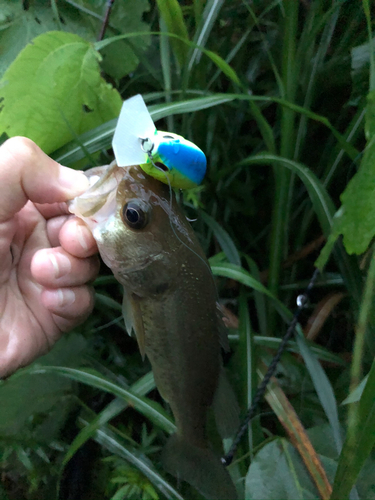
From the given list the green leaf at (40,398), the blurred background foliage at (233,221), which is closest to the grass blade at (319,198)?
the blurred background foliage at (233,221)

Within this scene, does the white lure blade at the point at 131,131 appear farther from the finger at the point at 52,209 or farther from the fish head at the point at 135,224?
the finger at the point at 52,209

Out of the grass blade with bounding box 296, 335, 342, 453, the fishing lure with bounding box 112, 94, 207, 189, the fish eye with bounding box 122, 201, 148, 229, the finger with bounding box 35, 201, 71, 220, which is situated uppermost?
the fishing lure with bounding box 112, 94, 207, 189

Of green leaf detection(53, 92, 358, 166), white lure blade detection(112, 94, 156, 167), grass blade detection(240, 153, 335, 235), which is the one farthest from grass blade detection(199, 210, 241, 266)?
white lure blade detection(112, 94, 156, 167)

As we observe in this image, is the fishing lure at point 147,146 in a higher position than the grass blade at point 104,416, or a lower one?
higher

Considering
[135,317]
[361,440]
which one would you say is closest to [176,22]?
[135,317]

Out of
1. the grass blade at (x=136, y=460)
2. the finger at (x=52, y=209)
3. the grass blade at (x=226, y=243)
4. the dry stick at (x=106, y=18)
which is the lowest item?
the grass blade at (x=136, y=460)

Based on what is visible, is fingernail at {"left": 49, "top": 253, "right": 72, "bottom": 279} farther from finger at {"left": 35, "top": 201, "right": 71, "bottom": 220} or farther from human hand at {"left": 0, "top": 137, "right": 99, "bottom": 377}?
finger at {"left": 35, "top": 201, "right": 71, "bottom": 220}

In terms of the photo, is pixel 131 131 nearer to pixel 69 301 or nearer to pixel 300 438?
pixel 69 301
